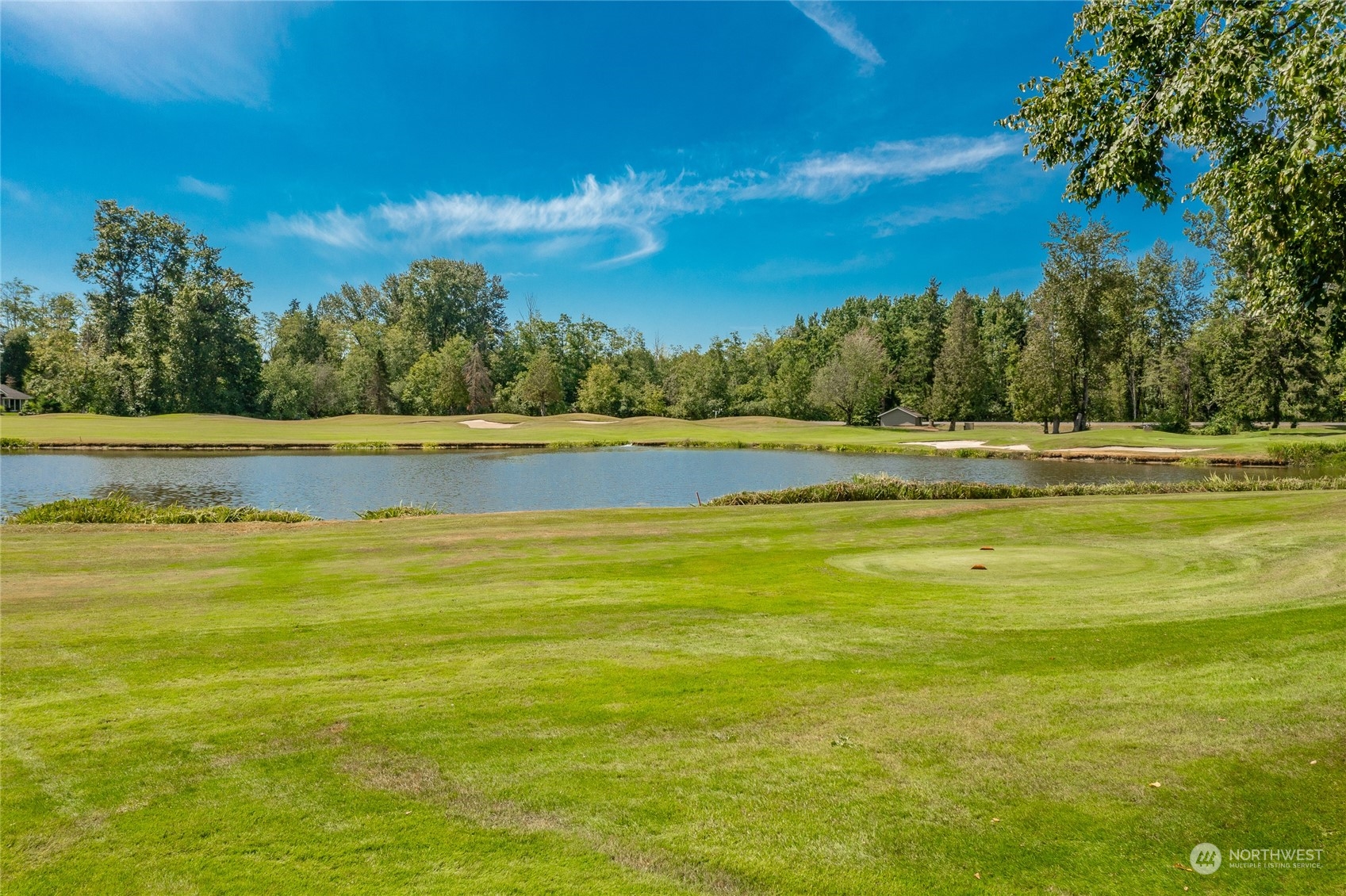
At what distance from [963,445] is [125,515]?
55002 millimetres

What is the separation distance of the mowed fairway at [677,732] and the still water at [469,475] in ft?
53.8

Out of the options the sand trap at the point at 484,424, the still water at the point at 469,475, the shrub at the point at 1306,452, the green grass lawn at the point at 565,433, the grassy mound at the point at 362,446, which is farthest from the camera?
the sand trap at the point at 484,424

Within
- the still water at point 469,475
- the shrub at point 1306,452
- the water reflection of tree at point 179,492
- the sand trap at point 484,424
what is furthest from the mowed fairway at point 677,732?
the sand trap at point 484,424

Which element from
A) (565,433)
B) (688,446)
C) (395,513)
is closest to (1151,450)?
(688,446)

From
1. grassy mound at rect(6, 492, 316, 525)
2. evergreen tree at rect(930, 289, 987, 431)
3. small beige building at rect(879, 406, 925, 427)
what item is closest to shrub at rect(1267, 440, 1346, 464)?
evergreen tree at rect(930, 289, 987, 431)

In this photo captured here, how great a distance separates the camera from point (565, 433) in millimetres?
70375

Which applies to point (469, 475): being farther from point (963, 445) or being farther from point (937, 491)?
point (963, 445)

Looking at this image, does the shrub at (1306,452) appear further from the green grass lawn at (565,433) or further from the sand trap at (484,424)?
the sand trap at (484,424)

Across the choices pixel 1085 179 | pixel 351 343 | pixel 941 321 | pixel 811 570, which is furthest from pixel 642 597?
pixel 351 343

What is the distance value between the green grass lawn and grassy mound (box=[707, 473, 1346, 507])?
22.1m

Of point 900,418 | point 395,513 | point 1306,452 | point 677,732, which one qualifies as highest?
point 900,418

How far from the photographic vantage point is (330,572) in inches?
463

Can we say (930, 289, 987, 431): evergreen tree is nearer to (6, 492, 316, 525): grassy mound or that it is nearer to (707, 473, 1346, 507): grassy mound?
(707, 473, 1346, 507): grassy mound

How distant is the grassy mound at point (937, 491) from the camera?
2316 centimetres
